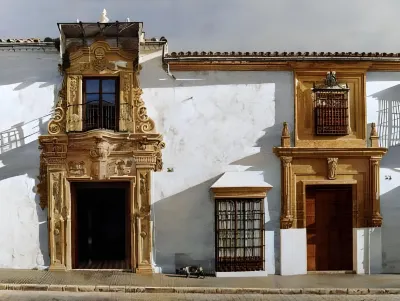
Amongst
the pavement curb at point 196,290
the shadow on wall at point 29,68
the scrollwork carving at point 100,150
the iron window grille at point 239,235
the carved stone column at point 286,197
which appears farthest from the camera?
the shadow on wall at point 29,68

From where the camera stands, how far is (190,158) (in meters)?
13.6

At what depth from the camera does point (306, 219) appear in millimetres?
13727

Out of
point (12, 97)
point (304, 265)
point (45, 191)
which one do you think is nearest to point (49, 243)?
point (45, 191)

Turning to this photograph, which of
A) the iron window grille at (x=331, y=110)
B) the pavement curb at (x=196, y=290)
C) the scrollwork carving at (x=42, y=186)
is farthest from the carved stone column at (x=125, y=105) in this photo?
the iron window grille at (x=331, y=110)

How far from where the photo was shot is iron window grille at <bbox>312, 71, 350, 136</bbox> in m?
→ 13.6

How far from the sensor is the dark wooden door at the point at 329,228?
45.1ft

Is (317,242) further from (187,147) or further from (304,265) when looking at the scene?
(187,147)

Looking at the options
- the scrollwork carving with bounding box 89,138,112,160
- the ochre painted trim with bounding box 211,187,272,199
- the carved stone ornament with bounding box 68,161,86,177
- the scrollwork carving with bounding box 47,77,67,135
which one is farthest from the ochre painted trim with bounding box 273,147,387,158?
the scrollwork carving with bounding box 47,77,67,135

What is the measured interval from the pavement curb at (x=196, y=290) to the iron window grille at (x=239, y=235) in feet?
4.75

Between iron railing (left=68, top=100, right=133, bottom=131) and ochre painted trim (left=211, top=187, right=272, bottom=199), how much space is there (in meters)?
2.92

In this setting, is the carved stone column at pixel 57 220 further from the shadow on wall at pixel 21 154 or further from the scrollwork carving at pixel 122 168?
the scrollwork carving at pixel 122 168

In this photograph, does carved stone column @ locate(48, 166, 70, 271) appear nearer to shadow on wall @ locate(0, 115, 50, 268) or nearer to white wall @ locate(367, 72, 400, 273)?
shadow on wall @ locate(0, 115, 50, 268)

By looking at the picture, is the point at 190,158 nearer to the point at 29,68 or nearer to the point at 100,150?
the point at 100,150

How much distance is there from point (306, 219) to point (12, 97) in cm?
828
